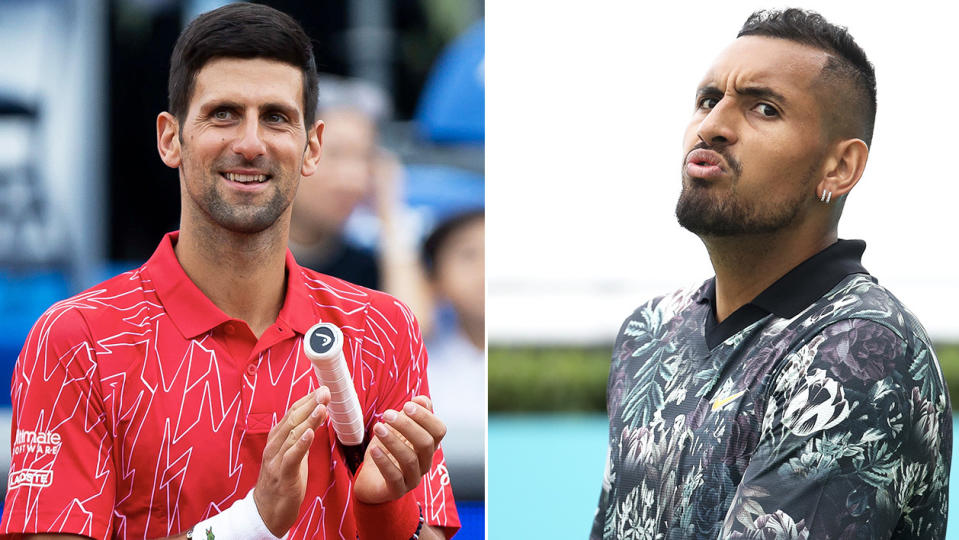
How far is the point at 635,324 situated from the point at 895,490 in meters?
0.88

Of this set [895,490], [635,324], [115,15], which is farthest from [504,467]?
[895,490]

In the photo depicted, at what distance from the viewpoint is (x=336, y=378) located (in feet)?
7.04

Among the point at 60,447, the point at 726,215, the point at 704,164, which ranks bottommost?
the point at 60,447

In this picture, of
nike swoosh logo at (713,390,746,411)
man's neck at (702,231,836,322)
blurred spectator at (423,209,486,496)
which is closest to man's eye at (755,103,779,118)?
man's neck at (702,231,836,322)

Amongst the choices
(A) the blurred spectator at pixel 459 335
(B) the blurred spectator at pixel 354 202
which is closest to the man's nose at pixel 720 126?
(A) the blurred spectator at pixel 459 335

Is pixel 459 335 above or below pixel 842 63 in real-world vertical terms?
below

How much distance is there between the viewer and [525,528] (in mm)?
7855

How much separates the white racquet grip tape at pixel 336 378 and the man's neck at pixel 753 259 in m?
0.86

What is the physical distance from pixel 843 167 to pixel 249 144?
1.30 meters

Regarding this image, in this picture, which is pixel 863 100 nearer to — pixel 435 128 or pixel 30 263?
pixel 435 128

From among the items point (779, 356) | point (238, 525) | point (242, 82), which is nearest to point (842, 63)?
point (779, 356)

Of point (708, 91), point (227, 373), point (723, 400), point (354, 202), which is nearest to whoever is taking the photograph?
point (723, 400)

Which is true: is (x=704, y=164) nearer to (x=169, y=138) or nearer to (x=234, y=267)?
(x=234, y=267)

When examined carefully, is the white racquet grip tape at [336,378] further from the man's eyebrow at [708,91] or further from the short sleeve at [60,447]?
the man's eyebrow at [708,91]
